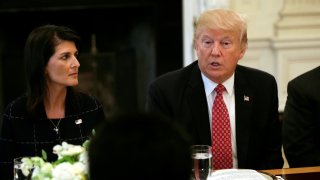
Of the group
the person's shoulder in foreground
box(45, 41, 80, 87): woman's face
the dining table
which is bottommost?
the dining table

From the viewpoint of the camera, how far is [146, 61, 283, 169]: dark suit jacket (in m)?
2.29

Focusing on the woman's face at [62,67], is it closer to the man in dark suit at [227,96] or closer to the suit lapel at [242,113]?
the man in dark suit at [227,96]

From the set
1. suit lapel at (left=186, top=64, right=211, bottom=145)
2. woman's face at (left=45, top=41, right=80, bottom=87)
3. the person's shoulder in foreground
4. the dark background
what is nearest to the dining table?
suit lapel at (left=186, top=64, right=211, bottom=145)

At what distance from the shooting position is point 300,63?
4465 mm

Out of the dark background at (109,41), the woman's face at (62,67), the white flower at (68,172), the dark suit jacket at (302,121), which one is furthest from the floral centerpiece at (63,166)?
the dark background at (109,41)

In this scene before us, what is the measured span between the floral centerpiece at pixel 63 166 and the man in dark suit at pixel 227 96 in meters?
0.80

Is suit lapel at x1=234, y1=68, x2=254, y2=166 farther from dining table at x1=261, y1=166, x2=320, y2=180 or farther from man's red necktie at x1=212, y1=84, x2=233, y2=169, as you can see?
dining table at x1=261, y1=166, x2=320, y2=180

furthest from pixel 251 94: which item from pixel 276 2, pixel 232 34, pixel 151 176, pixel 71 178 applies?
pixel 276 2

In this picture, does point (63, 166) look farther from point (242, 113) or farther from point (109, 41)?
point (109, 41)

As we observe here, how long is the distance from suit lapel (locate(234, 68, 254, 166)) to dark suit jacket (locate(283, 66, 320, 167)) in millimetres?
204

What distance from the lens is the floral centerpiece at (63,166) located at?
4.79 ft

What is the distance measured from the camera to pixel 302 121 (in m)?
2.43

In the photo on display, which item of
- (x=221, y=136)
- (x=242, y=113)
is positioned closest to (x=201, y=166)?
(x=221, y=136)

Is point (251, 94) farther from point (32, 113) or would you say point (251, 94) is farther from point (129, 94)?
point (129, 94)
